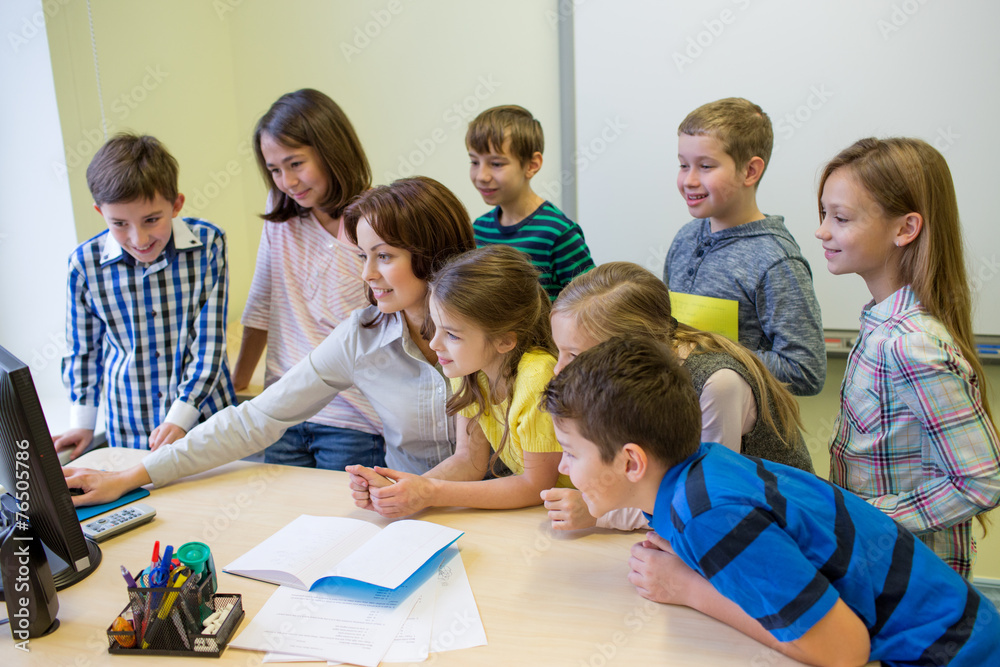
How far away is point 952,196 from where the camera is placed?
1.30 metres

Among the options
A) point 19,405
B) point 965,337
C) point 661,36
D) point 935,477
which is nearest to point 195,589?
point 19,405

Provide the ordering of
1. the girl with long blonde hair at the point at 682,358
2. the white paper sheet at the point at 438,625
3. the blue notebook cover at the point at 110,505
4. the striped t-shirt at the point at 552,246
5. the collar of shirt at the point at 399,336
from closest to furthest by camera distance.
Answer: the white paper sheet at the point at 438,625
the girl with long blonde hair at the point at 682,358
the blue notebook cover at the point at 110,505
the collar of shirt at the point at 399,336
the striped t-shirt at the point at 552,246

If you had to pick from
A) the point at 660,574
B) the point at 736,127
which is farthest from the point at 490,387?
the point at 736,127

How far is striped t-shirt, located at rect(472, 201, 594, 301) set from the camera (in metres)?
2.01

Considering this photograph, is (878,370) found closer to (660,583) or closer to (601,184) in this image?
(660,583)

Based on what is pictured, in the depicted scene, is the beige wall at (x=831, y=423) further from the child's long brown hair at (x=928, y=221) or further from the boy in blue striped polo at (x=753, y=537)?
the boy in blue striped polo at (x=753, y=537)

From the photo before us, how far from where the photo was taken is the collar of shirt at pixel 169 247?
1820 mm

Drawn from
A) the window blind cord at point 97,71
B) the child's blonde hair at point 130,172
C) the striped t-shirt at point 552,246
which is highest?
the window blind cord at point 97,71

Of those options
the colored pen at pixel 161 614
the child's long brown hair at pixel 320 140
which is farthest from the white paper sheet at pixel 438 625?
the child's long brown hair at pixel 320 140

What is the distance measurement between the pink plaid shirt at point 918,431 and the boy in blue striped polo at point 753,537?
0.25 m

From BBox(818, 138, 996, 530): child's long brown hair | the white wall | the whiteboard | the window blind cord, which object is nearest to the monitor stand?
the white wall

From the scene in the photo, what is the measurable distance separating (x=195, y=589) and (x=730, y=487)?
0.74m

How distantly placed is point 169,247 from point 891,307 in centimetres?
168

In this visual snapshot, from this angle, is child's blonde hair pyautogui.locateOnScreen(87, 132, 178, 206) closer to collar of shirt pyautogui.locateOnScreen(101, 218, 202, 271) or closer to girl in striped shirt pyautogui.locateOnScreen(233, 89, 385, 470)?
collar of shirt pyautogui.locateOnScreen(101, 218, 202, 271)
